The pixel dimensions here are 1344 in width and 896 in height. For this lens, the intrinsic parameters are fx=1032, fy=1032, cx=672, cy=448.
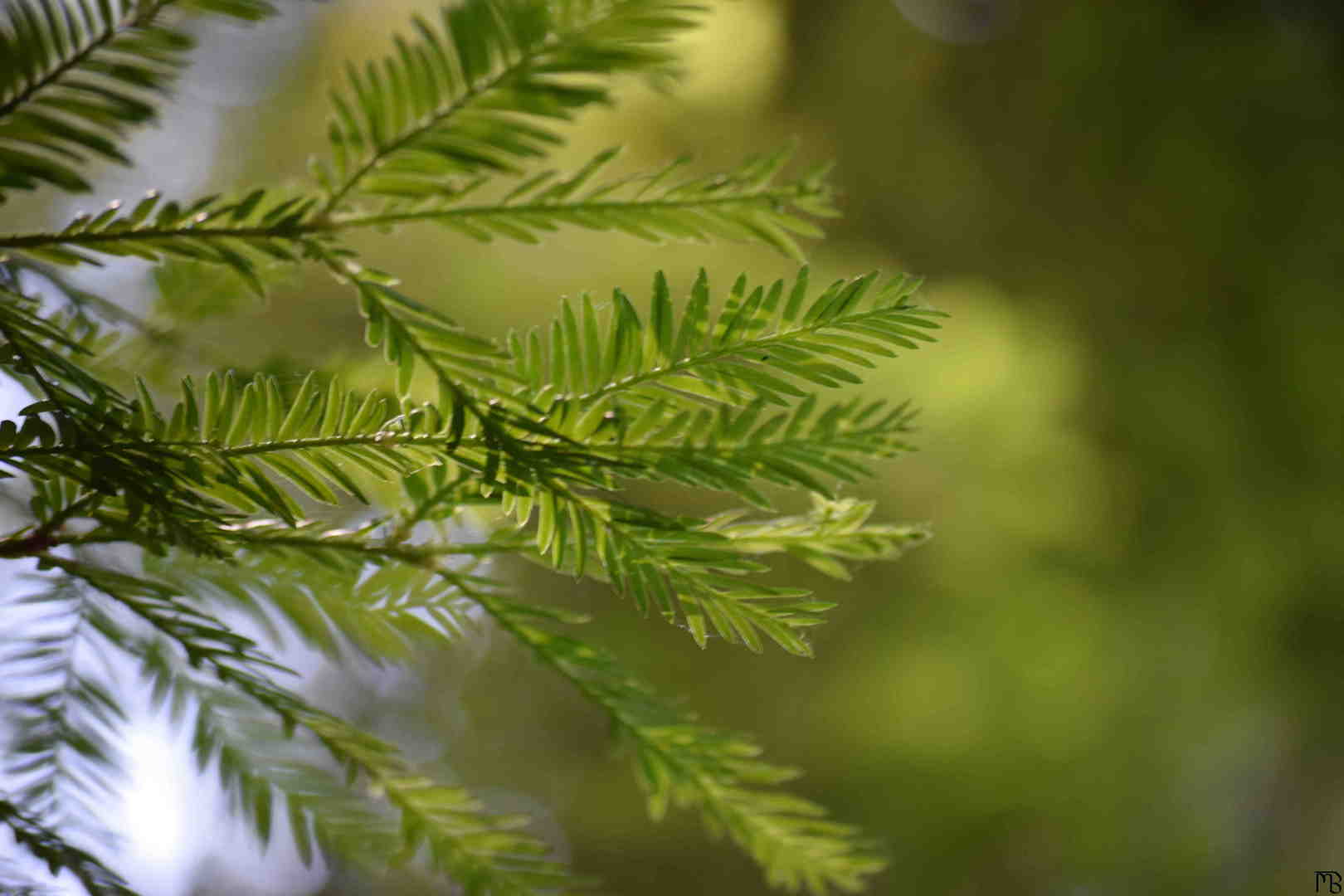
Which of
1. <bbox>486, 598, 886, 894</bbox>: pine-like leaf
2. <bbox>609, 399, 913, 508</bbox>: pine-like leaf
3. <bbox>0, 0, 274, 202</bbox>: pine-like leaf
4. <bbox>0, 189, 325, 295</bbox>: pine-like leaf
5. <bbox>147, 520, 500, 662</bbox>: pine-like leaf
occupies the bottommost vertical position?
<bbox>486, 598, 886, 894</bbox>: pine-like leaf

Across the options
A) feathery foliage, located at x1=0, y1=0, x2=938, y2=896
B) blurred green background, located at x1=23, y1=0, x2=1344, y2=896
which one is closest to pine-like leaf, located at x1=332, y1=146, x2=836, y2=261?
feathery foliage, located at x1=0, y1=0, x2=938, y2=896

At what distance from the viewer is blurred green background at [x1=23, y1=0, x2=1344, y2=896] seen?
45.0 inches

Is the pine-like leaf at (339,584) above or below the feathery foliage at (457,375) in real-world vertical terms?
below

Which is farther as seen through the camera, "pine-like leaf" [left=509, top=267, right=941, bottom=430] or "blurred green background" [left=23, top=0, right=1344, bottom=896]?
"blurred green background" [left=23, top=0, right=1344, bottom=896]

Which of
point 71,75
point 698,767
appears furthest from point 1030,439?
point 71,75

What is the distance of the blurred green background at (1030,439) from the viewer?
3.75 feet

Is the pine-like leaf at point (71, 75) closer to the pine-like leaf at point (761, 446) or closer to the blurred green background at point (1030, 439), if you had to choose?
the pine-like leaf at point (761, 446)

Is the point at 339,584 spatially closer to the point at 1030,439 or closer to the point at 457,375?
the point at 457,375

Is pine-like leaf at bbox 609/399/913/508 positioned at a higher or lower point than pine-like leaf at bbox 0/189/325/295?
lower

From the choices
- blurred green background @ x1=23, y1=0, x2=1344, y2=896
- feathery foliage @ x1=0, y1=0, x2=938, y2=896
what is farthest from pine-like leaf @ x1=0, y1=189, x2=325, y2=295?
blurred green background @ x1=23, y1=0, x2=1344, y2=896

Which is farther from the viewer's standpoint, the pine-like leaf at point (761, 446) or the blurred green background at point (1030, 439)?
the blurred green background at point (1030, 439)

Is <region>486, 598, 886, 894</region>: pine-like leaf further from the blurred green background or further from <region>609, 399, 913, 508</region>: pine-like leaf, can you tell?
the blurred green background

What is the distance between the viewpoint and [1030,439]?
110 centimetres

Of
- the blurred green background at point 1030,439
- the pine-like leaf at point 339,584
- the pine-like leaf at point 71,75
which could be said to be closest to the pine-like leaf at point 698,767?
the pine-like leaf at point 339,584
